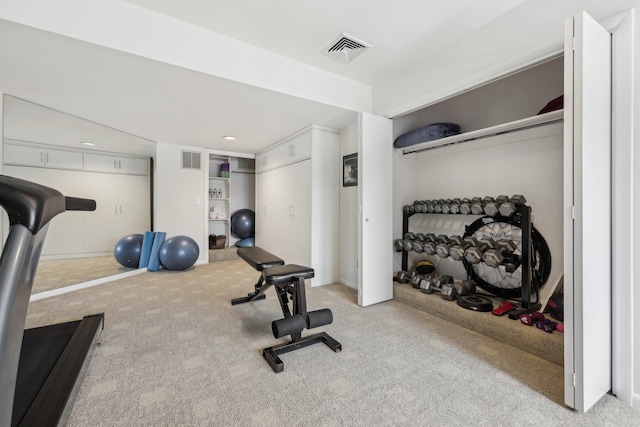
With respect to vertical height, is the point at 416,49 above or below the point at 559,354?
above

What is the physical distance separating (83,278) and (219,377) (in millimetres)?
3090

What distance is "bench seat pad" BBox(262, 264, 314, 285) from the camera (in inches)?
84.0

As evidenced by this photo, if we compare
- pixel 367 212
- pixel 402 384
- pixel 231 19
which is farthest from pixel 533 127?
pixel 231 19

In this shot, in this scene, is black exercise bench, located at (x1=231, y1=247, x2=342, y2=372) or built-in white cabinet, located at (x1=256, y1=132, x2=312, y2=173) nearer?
black exercise bench, located at (x1=231, y1=247, x2=342, y2=372)

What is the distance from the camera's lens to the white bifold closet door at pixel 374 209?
9.78 feet

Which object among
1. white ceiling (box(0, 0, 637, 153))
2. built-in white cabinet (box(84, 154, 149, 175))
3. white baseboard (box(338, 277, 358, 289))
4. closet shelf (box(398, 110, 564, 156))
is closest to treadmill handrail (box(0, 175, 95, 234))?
white ceiling (box(0, 0, 637, 153))

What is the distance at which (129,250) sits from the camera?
4.32 meters

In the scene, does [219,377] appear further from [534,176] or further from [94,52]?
[534,176]

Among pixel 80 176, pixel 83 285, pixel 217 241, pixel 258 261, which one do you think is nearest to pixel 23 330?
pixel 258 261

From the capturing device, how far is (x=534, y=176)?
271cm

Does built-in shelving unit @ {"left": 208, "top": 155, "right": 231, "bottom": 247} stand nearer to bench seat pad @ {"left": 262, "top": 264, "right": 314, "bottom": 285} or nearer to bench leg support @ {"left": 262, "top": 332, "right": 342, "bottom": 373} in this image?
bench seat pad @ {"left": 262, "top": 264, "right": 314, "bottom": 285}

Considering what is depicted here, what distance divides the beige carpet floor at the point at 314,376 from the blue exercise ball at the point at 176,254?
1538 millimetres

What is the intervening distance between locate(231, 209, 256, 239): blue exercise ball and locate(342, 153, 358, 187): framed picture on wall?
295 cm

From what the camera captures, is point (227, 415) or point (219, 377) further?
point (219, 377)
